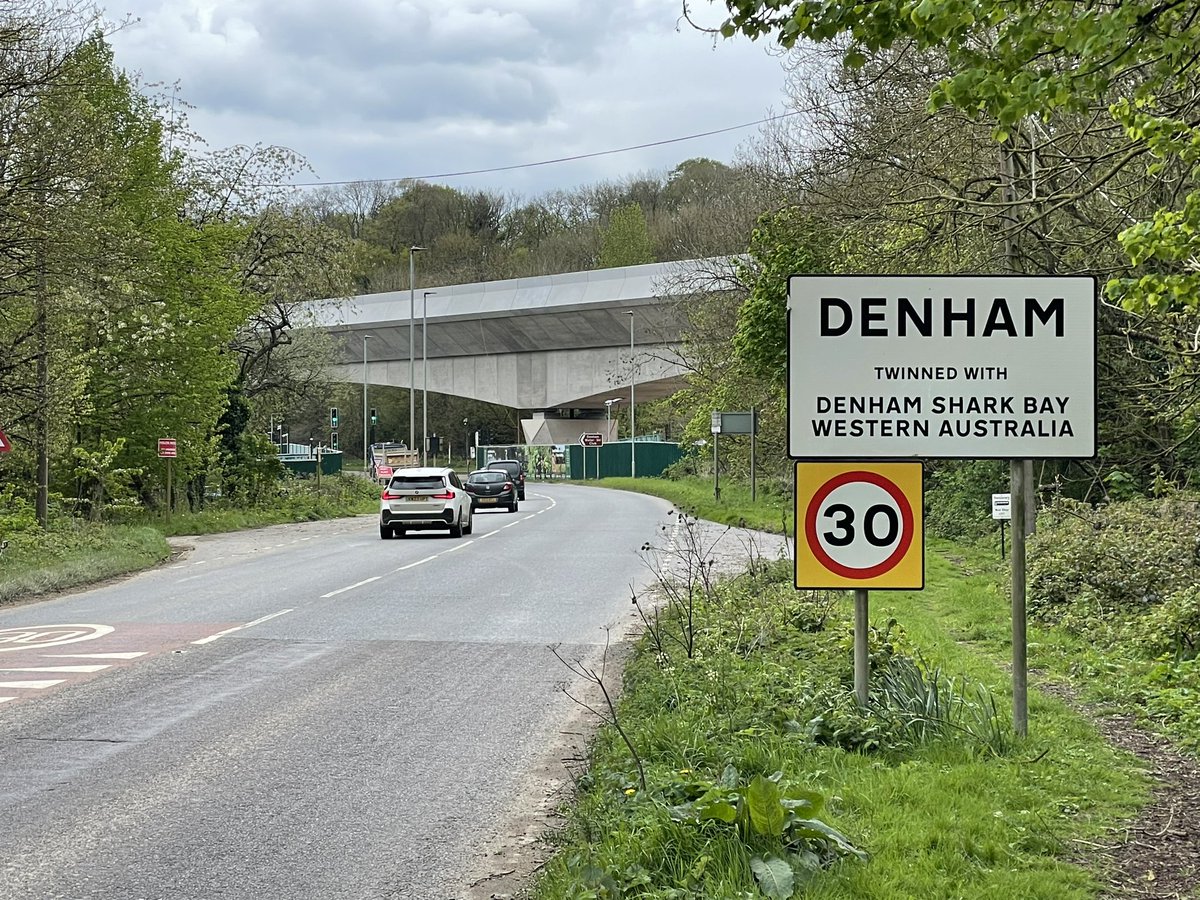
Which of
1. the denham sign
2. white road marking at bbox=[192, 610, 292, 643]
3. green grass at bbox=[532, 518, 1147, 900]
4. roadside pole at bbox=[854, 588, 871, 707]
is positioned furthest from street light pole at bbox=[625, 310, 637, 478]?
the denham sign

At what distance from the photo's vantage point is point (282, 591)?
17.4 meters

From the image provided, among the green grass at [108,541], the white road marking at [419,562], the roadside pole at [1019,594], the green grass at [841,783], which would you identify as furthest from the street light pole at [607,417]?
the roadside pole at [1019,594]

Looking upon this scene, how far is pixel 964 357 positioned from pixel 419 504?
24.6 m

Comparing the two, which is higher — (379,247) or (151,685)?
(379,247)

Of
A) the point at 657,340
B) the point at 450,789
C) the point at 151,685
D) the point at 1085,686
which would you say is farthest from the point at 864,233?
the point at 657,340

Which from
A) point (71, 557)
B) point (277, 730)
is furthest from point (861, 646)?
point (71, 557)

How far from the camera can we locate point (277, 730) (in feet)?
27.3

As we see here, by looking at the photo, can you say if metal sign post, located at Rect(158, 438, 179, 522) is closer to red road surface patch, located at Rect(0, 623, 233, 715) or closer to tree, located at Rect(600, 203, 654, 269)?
red road surface patch, located at Rect(0, 623, 233, 715)

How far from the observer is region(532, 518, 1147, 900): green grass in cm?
471

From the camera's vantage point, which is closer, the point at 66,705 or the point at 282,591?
the point at 66,705

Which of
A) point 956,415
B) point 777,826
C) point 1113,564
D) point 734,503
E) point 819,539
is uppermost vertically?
point 956,415

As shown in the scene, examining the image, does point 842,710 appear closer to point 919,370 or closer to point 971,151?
point 919,370

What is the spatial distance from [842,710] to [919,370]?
1.88 meters

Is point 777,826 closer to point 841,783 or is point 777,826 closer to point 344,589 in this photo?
point 841,783
